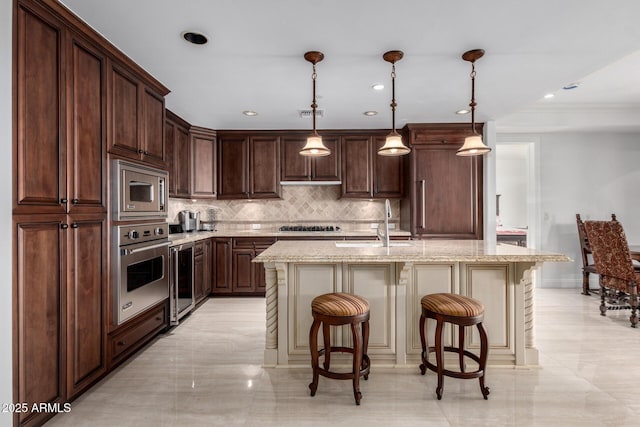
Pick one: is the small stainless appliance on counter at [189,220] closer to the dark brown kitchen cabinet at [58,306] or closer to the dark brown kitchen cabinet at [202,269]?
the dark brown kitchen cabinet at [202,269]

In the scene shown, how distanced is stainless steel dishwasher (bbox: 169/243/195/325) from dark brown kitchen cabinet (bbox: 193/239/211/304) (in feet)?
0.46

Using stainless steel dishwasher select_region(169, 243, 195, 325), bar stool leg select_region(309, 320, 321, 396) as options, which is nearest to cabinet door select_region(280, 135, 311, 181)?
stainless steel dishwasher select_region(169, 243, 195, 325)

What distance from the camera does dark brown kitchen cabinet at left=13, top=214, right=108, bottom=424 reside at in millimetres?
1640

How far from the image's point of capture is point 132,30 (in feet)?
7.04

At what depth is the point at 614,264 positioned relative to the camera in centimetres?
365

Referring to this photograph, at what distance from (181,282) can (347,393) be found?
2.24 meters

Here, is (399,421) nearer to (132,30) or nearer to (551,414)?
(551,414)

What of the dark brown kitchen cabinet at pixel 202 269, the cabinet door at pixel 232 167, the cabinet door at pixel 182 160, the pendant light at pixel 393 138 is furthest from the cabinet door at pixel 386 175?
the cabinet door at pixel 182 160

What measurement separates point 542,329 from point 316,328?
2577mm

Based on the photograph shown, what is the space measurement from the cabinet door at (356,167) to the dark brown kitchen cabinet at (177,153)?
7.13 feet

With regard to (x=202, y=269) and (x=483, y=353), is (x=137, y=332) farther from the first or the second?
(x=483, y=353)

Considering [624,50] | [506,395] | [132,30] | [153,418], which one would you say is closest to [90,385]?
[153,418]

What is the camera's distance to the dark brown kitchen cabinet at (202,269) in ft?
12.8

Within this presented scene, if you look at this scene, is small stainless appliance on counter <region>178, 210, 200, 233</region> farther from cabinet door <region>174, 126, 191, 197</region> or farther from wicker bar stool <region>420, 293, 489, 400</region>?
wicker bar stool <region>420, 293, 489, 400</region>
